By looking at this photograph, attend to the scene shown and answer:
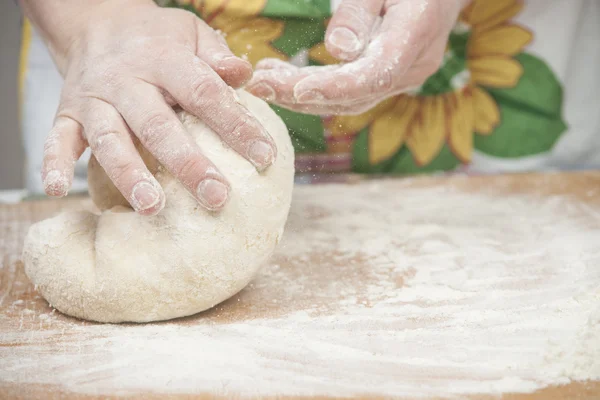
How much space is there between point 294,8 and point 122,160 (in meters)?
0.74

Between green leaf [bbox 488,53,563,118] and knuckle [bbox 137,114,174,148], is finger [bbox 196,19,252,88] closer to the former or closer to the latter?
knuckle [bbox 137,114,174,148]

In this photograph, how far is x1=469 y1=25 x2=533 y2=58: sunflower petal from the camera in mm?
1839

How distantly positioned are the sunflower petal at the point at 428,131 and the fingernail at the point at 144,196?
3.38ft

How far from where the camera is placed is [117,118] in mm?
1060

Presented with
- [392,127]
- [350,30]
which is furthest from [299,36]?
[392,127]

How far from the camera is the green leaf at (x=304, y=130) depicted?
1295 mm

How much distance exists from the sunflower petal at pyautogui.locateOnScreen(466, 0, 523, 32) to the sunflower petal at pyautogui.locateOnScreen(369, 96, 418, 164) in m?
0.29

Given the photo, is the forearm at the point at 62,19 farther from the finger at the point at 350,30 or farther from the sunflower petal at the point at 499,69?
the sunflower petal at the point at 499,69

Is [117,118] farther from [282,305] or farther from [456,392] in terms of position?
[456,392]

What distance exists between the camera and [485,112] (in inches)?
74.4

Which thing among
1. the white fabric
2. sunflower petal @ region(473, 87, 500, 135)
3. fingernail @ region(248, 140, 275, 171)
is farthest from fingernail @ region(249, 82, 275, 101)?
sunflower petal @ region(473, 87, 500, 135)

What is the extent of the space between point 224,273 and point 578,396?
59cm

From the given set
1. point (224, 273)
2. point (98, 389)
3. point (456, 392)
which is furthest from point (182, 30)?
point (456, 392)

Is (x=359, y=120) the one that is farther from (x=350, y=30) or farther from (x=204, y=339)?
(x=204, y=339)
